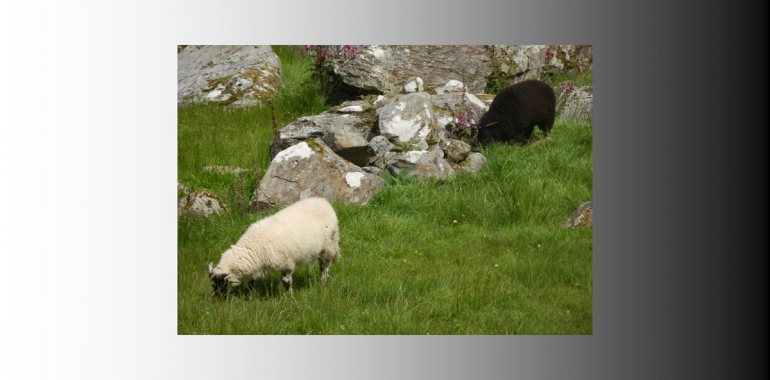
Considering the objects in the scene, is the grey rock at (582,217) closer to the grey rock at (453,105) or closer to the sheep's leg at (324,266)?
the sheep's leg at (324,266)

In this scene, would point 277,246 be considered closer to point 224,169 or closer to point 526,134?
point 224,169

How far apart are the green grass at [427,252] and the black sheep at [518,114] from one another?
45 centimetres

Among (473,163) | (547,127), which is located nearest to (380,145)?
(473,163)

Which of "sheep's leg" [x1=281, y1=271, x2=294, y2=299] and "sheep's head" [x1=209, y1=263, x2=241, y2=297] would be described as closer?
"sheep's head" [x1=209, y1=263, x2=241, y2=297]

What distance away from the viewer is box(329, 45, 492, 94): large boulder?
7629 millimetres

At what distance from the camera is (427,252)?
5.49 meters

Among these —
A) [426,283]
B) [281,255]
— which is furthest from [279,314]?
[426,283]

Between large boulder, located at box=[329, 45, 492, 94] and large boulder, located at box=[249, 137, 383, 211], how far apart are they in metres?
2.04

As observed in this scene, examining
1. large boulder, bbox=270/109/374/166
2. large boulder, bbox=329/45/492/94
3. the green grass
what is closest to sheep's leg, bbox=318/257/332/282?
the green grass

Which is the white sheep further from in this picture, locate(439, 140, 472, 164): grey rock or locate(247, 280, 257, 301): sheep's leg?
locate(439, 140, 472, 164): grey rock

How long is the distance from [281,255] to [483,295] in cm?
168

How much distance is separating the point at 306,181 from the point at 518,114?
3182 millimetres

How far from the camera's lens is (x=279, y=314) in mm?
4469
